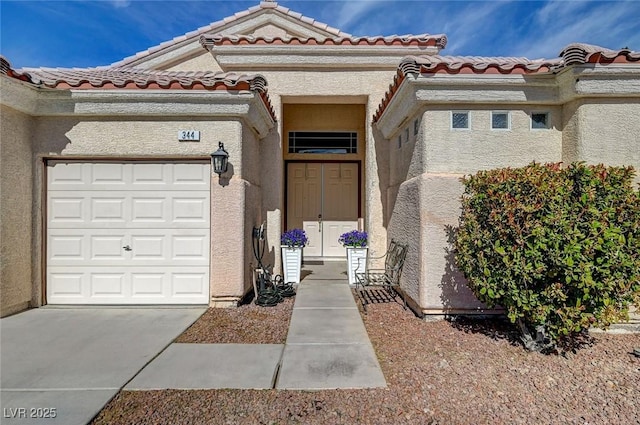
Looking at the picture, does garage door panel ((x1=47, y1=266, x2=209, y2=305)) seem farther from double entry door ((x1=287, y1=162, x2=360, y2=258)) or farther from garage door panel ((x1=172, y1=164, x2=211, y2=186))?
double entry door ((x1=287, y1=162, x2=360, y2=258))

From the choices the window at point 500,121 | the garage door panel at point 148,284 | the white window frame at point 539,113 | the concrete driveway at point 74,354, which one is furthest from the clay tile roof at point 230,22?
the concrete driveway at point 74,354

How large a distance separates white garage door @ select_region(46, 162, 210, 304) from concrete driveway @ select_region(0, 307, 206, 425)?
438mm

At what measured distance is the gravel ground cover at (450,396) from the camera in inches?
118

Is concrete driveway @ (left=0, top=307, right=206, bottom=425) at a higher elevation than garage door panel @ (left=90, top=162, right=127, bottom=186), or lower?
lower

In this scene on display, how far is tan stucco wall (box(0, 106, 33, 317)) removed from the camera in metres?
5.62

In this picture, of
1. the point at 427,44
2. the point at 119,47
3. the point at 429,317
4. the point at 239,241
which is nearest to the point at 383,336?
the point at 429,317

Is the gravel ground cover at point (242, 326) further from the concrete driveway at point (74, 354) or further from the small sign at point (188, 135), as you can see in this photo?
the small sign at point (188, 135)

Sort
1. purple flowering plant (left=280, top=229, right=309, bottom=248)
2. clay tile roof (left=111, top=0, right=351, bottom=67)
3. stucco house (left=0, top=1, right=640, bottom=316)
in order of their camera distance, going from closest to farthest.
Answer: stucco house (left=0, top=1, right=640, bottom=316)
purple flowering plant (left=280, top=229, right=309, bottom=248)
clay tile roof (left=111, top=0, right=351, bottom=67)

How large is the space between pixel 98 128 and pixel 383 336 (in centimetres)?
626

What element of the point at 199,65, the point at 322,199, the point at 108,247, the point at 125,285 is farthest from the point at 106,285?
the point at 199,65

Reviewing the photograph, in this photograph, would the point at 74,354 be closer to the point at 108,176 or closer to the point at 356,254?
the point at 108,176

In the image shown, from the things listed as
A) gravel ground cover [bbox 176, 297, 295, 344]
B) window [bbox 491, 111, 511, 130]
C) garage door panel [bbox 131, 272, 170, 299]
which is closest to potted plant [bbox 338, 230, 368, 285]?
gravel ground cover [bbox 176, 297, 295, 344]

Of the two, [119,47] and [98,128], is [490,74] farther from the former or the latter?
[119,47]

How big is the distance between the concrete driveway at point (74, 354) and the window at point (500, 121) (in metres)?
6.10
